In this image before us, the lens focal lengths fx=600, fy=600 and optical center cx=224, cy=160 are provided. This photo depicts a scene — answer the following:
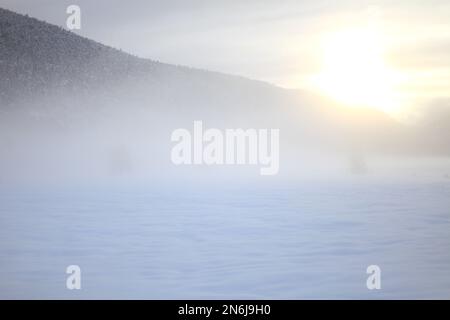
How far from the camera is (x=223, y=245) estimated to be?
10.4 metres

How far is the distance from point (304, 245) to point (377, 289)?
2.60 m

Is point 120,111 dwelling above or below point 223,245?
above

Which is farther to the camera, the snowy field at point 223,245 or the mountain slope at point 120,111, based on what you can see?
the mountain slope at point 120,111

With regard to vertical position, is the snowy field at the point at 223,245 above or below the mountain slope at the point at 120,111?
below

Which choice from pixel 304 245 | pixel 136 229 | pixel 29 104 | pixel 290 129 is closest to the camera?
pixel 304 245

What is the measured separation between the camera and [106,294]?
7766 millimetres

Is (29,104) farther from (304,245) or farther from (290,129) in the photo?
(304,245)

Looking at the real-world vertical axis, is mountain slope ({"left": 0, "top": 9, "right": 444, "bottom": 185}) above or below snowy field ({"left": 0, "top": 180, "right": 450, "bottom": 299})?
above

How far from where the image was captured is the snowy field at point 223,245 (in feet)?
26.1

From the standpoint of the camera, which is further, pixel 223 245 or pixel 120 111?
pixel 120 111

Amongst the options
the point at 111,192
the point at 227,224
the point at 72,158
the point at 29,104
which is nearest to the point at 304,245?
the point at 227,224

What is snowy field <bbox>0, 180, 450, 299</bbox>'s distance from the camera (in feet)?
26.1

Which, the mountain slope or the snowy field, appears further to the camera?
the mountain slope
